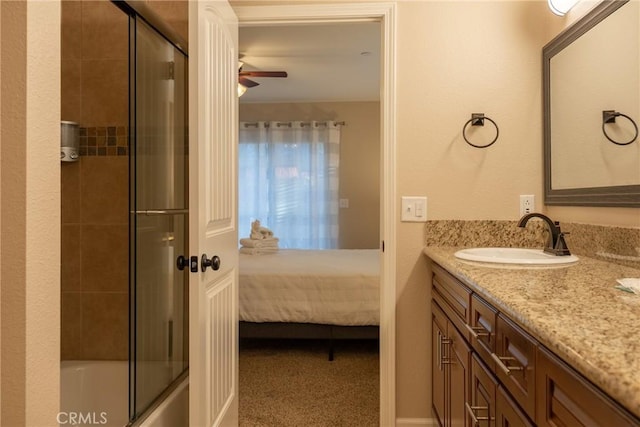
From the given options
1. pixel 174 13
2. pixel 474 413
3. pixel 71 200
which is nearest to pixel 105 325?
pixel 71 200

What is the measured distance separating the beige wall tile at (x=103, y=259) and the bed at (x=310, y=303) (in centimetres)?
119

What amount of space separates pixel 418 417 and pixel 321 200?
3.81 meters

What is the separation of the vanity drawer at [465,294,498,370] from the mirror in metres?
0.71

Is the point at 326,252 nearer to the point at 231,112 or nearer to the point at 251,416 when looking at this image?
the point at 251,416

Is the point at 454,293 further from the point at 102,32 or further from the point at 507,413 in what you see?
the point at 102,32

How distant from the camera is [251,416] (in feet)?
7.35

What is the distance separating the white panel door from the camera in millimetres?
1484

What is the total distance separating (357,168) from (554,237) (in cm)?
405

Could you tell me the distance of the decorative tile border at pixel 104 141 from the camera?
194 cm

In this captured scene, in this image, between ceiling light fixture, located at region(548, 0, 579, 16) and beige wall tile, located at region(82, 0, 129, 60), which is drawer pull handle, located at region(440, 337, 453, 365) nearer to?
ceiling light fixture, located at region(548, 0, 579, 16)

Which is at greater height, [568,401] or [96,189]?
[96,189]

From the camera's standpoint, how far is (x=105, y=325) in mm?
1973

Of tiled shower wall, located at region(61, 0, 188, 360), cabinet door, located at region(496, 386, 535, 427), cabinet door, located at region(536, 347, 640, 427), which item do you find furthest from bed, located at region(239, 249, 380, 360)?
cabinet door, located at region(536, 347, 640, 427)

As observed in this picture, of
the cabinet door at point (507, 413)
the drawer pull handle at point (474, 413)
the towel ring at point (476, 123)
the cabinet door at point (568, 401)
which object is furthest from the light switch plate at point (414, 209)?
the cabinet door at point (568, 401)
